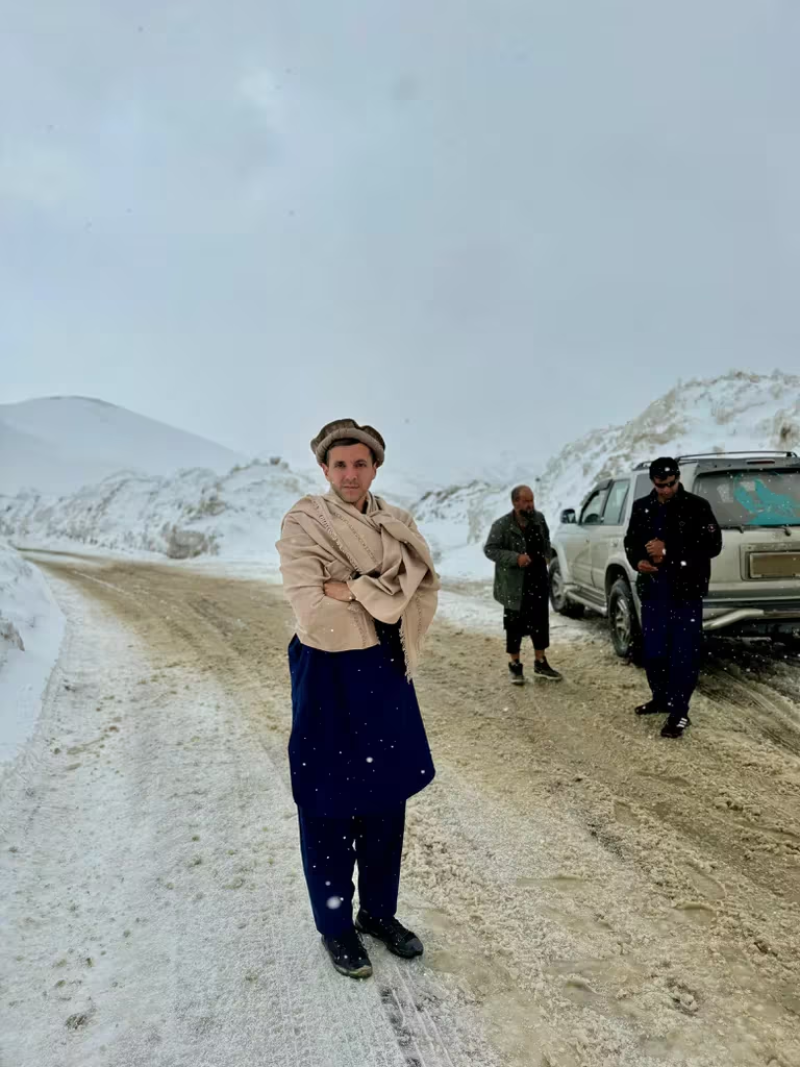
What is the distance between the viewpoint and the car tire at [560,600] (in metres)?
8.91

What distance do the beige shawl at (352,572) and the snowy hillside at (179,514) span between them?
17850 millimetres

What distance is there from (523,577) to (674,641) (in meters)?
1.52

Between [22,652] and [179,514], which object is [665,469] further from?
[179,514]

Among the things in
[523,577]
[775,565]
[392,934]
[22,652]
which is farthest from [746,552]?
[22,652]

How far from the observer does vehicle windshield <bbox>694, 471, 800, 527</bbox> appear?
554 cm

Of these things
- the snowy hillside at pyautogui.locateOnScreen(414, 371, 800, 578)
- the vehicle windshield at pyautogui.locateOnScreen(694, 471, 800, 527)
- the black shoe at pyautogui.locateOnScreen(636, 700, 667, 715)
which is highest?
the snowy hillside at pyautogui.locateOnScreen(414, 371, 800, 578)

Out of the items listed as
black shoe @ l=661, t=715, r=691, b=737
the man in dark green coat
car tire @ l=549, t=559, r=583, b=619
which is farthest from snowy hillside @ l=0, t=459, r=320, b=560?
black shoe @ l=661, t=715, r=691, b=737

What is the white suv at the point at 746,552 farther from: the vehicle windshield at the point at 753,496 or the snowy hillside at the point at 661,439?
the snowy hillside at the point at 661,439

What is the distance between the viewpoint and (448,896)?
283 cm

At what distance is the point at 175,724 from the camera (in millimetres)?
5016

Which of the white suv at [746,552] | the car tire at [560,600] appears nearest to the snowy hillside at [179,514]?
the car tire at [560,600]

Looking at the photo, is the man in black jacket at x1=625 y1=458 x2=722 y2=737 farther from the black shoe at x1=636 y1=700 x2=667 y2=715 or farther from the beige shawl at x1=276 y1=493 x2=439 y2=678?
the beige shawl at x1=276 y1=493 x2=439 y2=678

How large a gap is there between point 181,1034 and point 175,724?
3.13 meters

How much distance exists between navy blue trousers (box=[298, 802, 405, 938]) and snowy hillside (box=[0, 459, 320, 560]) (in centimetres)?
1773
